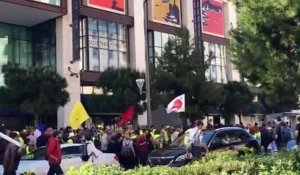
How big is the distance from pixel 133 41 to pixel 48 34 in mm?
7044

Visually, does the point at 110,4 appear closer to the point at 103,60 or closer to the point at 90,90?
the point at 103,60

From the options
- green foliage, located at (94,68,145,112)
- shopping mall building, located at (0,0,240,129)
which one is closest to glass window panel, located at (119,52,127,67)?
shopping mall building, located at (0,0,240,129)

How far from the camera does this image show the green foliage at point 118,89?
33531mm

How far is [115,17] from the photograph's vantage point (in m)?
40.7

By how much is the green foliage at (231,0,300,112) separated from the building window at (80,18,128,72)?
29142mm

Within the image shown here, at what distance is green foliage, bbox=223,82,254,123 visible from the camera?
151 ft

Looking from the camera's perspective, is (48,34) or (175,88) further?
(48,34)

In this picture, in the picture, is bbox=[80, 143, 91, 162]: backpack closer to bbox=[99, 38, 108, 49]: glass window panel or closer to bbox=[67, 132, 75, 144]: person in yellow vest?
bbox=[67, 132, 75, 144]: person in yellow vest

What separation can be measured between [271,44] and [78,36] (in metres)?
28.9

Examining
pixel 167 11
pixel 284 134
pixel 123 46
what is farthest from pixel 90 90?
pixel 284 134

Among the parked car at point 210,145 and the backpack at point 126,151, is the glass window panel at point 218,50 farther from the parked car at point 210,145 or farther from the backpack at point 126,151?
the backpack at point 126,151

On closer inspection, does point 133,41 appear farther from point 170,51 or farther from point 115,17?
point 170,51

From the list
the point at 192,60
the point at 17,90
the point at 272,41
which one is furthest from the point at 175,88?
the point at 272,41

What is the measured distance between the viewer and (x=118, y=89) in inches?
1334
